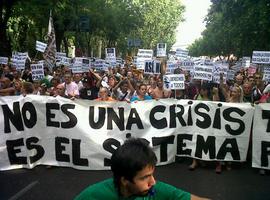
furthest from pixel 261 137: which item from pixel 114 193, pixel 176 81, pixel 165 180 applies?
pixel 114 193

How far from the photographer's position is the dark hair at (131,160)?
2076 millimetres

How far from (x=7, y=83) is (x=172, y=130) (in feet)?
15.1

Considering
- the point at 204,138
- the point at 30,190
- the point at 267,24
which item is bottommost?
the point at 30,190

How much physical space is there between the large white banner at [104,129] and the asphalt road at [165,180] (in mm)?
240

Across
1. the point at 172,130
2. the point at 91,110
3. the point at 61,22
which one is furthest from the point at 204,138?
the point at 61,22

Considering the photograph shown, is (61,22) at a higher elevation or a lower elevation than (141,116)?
higher

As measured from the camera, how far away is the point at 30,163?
303 inches

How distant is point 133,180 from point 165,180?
5.16 metres

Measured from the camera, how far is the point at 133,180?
2.10 m

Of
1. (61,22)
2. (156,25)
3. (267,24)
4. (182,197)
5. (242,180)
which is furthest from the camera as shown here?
(156,25)

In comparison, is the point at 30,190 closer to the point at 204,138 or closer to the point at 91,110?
the point at 91,110

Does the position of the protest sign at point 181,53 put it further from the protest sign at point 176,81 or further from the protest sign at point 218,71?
the protest sign at point 176,81

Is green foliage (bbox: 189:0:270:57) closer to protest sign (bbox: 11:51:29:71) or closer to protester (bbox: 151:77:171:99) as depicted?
protest sign (bbox: 11:51:29:71)

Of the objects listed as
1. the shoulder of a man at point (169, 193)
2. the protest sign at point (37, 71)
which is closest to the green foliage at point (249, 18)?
the protest sign at point (37, 71)
